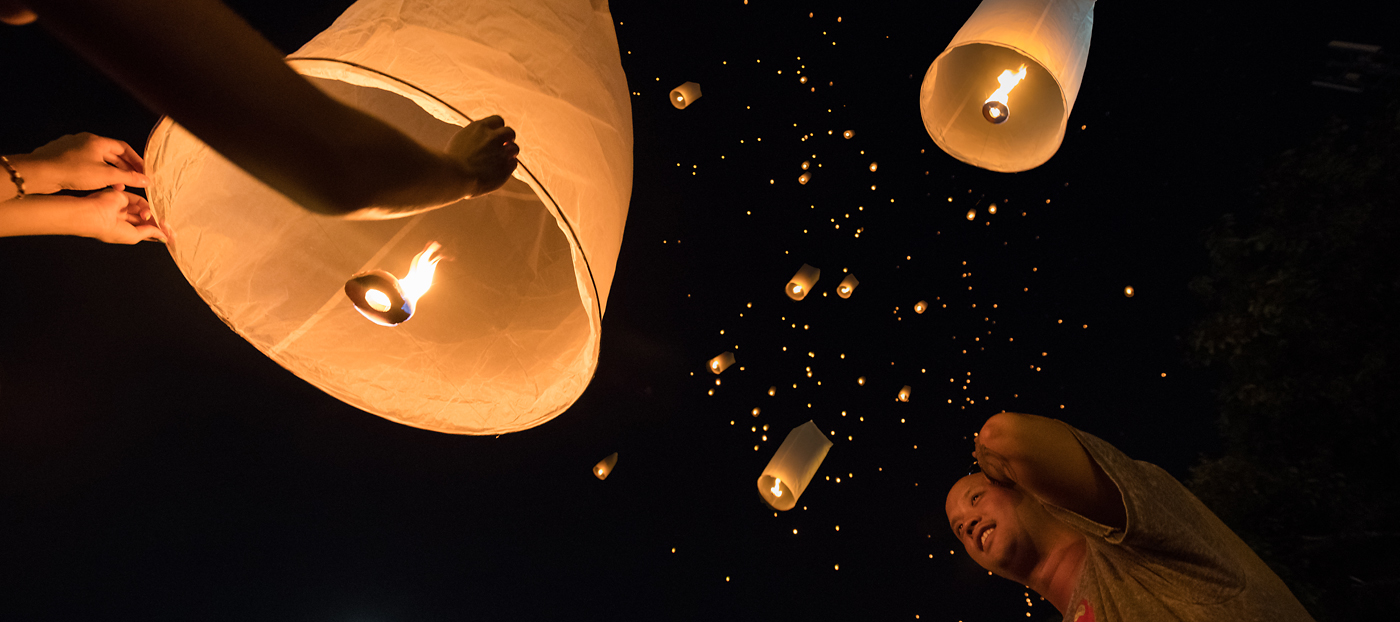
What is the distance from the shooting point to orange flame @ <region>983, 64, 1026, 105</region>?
5.68 ft

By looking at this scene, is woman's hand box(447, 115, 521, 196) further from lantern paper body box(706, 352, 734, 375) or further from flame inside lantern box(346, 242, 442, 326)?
lantern paper body box(706, 352, 734, 375)

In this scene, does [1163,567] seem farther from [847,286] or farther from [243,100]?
[243,100]

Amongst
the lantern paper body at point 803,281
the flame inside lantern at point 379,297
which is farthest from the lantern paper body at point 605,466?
the flame inside lantern at point 379,297

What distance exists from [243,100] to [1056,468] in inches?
49.4

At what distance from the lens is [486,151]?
77 cm

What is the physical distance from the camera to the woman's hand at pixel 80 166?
1.01 m

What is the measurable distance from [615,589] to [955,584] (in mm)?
1376

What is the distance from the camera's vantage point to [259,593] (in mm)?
2424

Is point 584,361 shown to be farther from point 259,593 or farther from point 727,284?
point 259,593

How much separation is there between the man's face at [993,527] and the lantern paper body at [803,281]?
96 cm

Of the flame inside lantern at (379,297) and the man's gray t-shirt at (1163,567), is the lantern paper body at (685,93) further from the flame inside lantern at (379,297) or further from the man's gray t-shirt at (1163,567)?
the man's gray t-shirt at (1163,567)

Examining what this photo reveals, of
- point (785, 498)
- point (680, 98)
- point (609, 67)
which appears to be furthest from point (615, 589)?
point (609, 67)

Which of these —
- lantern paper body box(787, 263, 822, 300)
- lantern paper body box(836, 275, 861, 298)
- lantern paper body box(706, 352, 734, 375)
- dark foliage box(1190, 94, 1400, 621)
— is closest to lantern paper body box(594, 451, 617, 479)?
lantern paper body box(706, 352, 734, 375)

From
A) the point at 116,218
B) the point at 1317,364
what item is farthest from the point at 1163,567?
the point at 116,218
